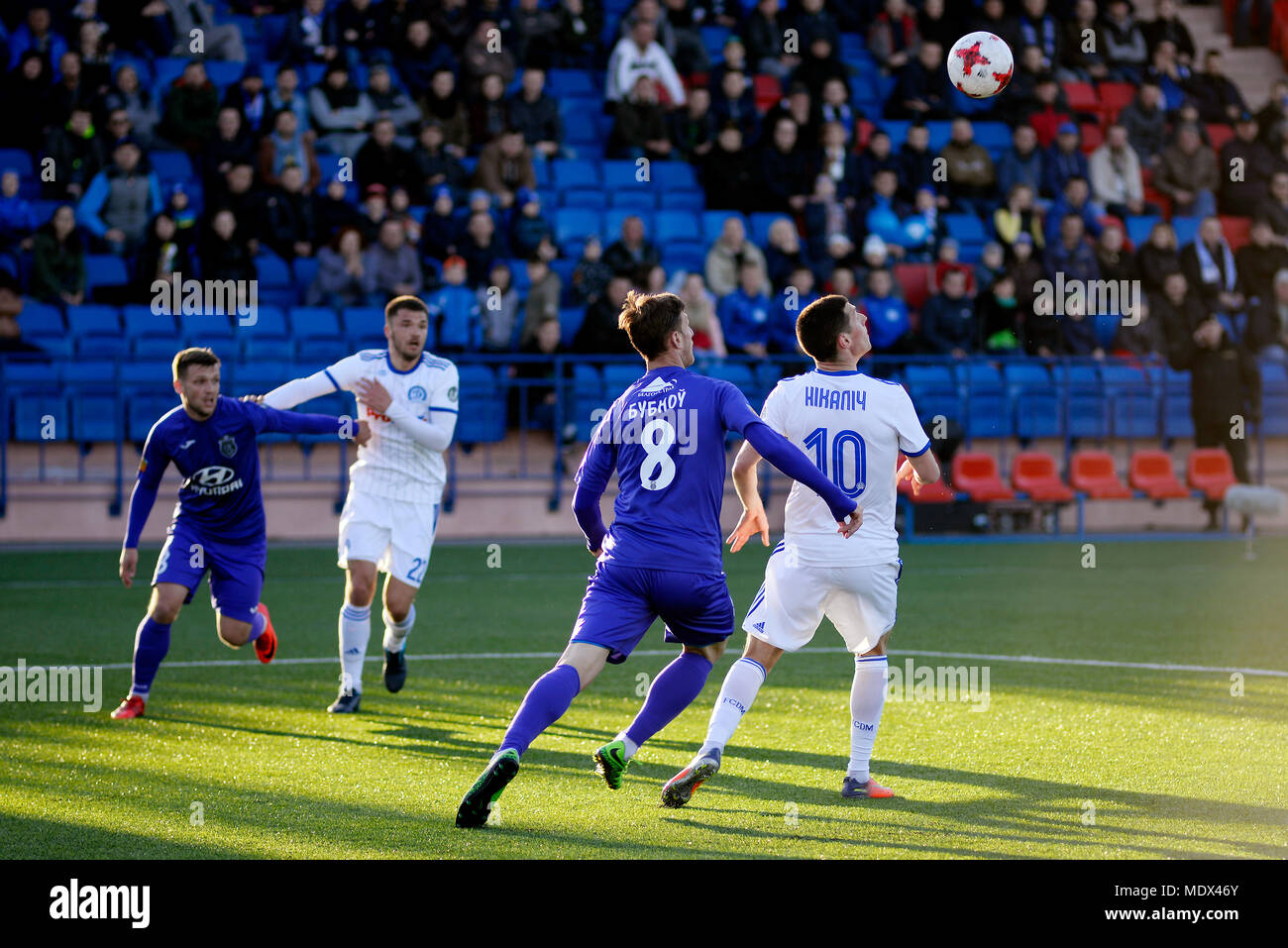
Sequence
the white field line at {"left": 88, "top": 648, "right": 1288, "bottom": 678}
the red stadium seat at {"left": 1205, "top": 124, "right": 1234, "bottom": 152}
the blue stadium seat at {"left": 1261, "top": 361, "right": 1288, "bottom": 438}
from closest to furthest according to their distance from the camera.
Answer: the white field line at {"left": 88, "top": 648, "right": 1288, "bottom": 678}, the blue stadium seat at {"left": 1261, "top": 361, "right": 1288, "bottom": 438}, the red stadium seat at {"left": 1205, "top": 124, "right": 1234, "bottom": 152}

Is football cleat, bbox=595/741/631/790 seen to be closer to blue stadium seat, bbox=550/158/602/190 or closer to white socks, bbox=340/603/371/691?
white socks, bbox=340/603/371/691

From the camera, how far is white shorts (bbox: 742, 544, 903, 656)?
19.2ft

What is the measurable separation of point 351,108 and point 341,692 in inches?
482

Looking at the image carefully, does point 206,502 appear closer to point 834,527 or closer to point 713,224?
point 834,527

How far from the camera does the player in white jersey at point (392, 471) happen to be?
8.02m

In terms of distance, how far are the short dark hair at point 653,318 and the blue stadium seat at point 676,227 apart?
43.1 feet

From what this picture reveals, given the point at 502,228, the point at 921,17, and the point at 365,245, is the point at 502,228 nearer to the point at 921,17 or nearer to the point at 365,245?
the point at 365,245

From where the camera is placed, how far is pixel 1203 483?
57.6 feet

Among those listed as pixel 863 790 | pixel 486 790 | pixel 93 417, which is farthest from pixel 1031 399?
pixel 486 790

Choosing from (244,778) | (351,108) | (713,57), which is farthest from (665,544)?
(713,57)

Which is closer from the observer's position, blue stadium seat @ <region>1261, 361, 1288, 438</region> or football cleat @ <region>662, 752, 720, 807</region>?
football cleat @ <region>662, 752, 720, 807</region>

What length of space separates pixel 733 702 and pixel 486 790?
3.76 ft

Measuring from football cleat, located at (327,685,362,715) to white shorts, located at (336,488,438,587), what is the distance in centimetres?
65

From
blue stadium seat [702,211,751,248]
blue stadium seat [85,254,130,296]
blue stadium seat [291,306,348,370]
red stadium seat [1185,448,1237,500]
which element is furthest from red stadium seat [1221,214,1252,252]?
blue stadium seat [85,254,130,296]
